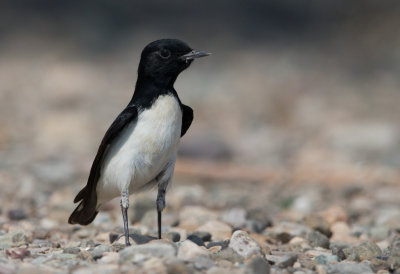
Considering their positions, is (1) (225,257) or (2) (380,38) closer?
(1) (225,257)

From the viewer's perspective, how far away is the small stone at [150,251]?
4.80m

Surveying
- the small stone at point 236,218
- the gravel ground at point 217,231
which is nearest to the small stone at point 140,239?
the gravel ground at point 217,231

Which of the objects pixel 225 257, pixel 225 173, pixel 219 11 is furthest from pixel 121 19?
pixel 225 257

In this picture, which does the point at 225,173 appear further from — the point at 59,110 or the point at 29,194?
the point at 59,110

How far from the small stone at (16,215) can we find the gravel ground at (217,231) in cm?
1

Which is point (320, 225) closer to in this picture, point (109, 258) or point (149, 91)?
point (149, 91)

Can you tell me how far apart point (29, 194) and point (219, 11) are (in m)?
15.1

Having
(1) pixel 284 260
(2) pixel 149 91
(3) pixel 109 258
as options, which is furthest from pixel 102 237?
(1) pixel 284 260

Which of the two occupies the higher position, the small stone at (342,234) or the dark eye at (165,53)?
→ the dark eye at (165,53)

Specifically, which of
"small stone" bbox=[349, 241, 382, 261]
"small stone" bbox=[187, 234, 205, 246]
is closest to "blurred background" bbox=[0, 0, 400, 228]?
"small stone" bbox=[187, 234, 205, 246]

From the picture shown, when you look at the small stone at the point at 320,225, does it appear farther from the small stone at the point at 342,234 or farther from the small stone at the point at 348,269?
the small stone at the point at 348,269

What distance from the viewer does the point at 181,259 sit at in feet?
15.9

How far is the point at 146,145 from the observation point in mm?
6199

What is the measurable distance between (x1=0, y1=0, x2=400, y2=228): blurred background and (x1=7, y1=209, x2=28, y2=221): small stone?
2.05 feet
